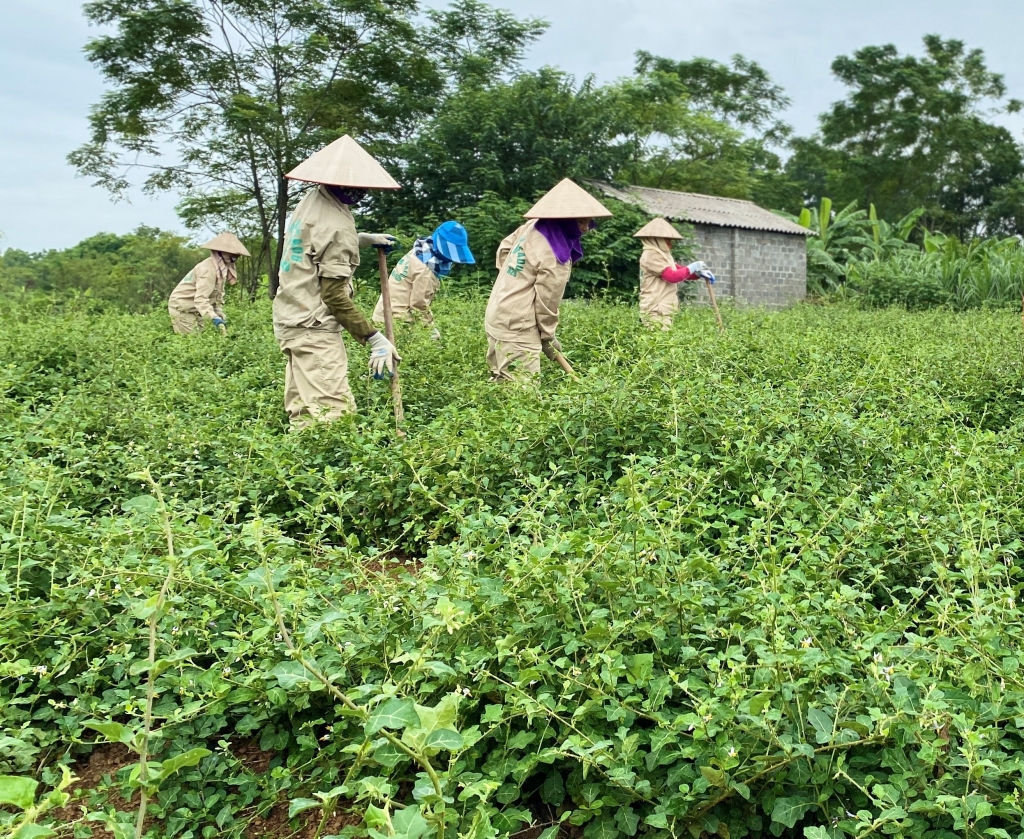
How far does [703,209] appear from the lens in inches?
787

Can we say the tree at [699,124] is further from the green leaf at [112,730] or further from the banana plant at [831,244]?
the green leaf at [112,730]

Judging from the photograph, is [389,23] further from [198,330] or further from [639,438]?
[639,438]

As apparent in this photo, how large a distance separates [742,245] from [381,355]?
639 inches

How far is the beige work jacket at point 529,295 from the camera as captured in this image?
19.2 feet

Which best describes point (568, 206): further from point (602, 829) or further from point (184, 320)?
point (184, 320)

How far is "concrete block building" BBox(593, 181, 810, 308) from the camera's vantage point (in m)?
18.8

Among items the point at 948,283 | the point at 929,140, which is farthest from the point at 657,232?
the point at 929,140

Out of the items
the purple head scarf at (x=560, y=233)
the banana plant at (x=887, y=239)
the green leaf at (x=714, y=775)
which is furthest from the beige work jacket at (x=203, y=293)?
the banana plant at (x=887, y=239)

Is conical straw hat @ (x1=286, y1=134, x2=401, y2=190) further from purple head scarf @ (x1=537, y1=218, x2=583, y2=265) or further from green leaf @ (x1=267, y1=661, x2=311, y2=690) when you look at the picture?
green leaf @ (x1=267, y1=661, x2=311, y2=690)

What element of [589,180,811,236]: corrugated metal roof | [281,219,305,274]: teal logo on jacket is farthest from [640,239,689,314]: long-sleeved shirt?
[589,180,811,236]: corrugated metal roof

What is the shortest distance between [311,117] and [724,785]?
19.8 m

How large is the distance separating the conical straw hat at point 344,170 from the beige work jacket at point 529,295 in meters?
1.30

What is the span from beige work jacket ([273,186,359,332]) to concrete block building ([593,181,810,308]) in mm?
13777

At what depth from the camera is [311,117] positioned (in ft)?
63.8
